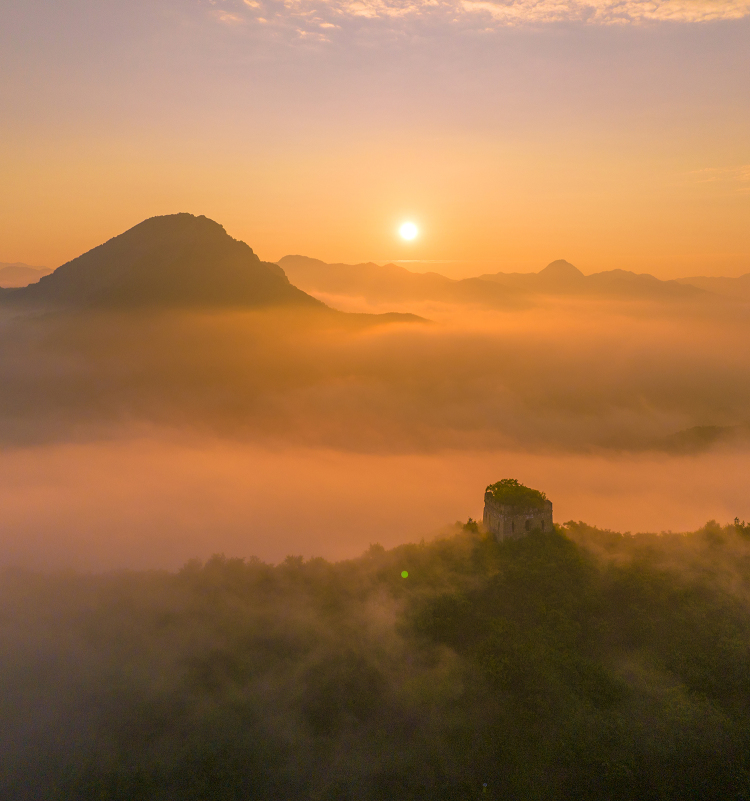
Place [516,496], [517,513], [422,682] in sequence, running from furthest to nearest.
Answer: [516,496], [517,513], [422,682]

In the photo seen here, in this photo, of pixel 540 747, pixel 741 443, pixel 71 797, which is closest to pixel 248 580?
pixel 71 797

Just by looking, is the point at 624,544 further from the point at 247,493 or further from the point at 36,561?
the point at 247,493

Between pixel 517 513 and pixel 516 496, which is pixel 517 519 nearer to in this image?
pixel 517 513

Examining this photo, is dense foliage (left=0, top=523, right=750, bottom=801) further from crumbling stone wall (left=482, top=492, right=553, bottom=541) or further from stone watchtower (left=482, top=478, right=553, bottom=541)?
stone watchtower (left=482, top=478, right=553, bottom=541)

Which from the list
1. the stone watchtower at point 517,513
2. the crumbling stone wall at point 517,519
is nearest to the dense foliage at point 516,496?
the stone watchtower at point 517,513

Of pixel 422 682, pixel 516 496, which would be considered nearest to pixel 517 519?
pixel 516 496

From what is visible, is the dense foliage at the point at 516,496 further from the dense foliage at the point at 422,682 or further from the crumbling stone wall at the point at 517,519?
the dense foliage at the point at 422,682
